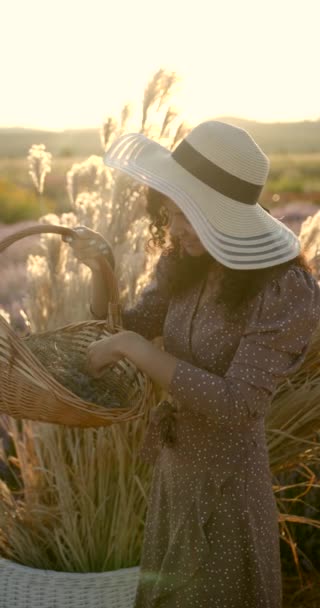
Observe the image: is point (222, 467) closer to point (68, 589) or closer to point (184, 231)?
point (184, 231)

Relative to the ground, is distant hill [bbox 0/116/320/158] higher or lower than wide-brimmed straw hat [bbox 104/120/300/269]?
lower

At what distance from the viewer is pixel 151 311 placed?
2.11 m

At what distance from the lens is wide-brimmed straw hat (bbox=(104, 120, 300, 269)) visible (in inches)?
67.2

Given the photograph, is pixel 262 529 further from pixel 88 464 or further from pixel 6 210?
pixel 6 210

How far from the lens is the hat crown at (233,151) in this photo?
178 cm

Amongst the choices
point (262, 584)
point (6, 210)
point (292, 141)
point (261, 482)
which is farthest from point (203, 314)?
point (292, 141)

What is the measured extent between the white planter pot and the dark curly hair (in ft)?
3.27

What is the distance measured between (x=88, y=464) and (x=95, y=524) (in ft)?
0.62

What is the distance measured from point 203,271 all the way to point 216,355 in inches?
8.9

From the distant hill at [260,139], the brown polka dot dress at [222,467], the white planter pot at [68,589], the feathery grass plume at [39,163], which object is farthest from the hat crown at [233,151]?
the distant hill at [260,139]

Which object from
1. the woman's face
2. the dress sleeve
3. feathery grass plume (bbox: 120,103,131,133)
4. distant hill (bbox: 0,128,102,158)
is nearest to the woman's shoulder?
the dress sleeve

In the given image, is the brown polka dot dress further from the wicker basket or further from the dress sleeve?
the wicker basket

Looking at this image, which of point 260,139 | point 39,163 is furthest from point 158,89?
point 260,139

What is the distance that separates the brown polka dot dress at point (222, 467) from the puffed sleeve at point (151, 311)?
0.35ft
